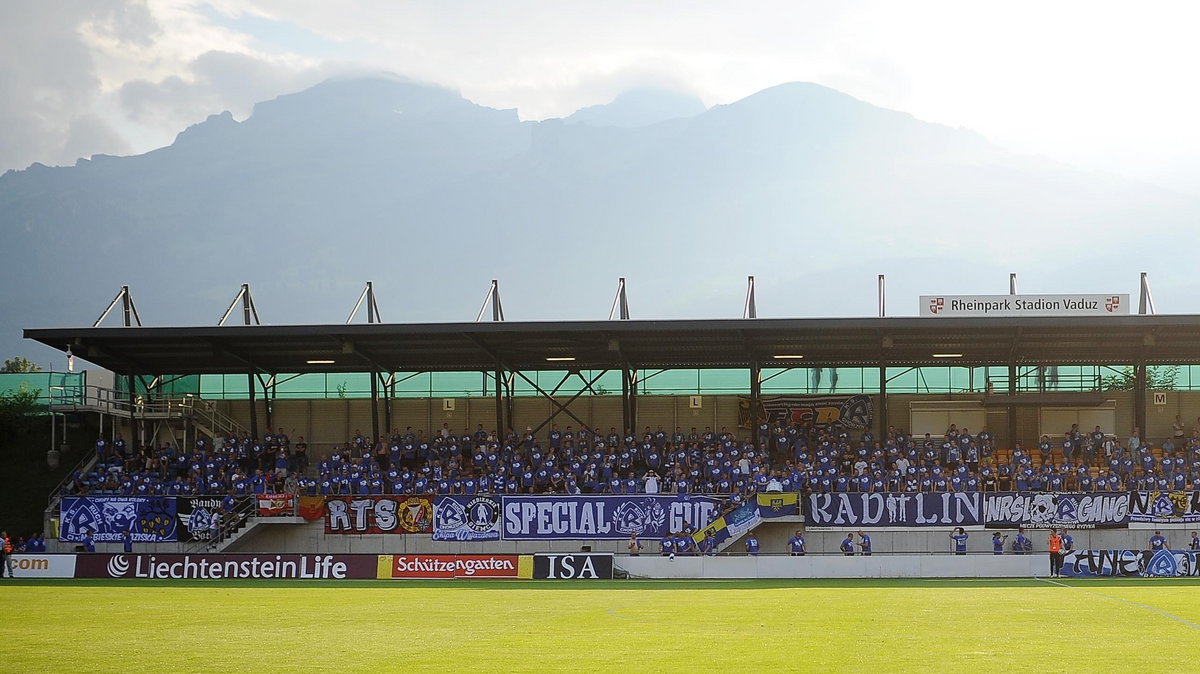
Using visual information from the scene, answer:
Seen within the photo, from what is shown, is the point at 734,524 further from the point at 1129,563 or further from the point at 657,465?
the point at 1129,563

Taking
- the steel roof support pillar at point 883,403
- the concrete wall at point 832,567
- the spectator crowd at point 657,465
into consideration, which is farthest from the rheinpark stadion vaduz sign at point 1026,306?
the concrete wall at point 832,567

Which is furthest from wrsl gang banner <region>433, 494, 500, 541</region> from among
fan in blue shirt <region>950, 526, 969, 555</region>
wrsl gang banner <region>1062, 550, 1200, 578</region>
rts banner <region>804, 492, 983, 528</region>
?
wrsl gang banner <region>1062, 550, 1200, 578</region>

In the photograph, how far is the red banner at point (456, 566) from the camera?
42.0 m

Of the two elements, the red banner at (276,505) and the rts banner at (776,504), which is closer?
the rts banner at (776,504)

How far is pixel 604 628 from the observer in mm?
23547

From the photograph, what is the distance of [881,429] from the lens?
53.7m

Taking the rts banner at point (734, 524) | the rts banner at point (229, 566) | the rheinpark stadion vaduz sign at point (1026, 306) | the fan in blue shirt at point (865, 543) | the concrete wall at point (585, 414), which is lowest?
the rts banner at point (229, 566)

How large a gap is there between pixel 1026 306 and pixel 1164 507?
31.2 ft

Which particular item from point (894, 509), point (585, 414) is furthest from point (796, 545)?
point (585, 414)

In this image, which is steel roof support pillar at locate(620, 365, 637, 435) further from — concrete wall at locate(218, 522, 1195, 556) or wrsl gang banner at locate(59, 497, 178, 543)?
wrsl gang banner at locate(59, 497, 178, 543)

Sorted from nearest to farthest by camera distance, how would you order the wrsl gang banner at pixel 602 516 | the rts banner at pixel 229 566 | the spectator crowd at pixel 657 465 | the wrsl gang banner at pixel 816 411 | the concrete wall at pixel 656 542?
the rts banner at pixel 229 566 → the concrete wall at pixel 656 542 → the wrsl gang banner at pixel 602 516 → the spectator crowd at pixel 657 465 → the wrsl gang banner at pixel 816 411

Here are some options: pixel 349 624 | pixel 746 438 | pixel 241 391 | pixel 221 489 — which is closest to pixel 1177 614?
pixel 349 624

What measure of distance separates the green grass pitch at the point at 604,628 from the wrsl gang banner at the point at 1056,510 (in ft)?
34.8

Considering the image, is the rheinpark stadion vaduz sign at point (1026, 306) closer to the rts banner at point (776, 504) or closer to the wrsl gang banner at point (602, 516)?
the rts banner at point (776, 504)
